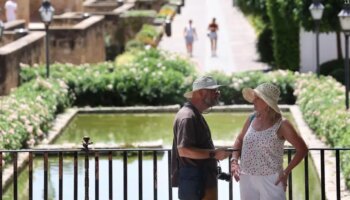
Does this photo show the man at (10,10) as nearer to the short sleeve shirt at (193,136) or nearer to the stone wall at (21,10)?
the stone wall at (21,10)

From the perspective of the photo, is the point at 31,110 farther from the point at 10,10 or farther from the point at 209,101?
the point at 10,10

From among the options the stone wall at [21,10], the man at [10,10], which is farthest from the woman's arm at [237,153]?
the stone wall at [21,10]

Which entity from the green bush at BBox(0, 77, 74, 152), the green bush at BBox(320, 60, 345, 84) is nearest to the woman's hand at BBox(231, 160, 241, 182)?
the green bush at BBox(0, 77, 74, 152)

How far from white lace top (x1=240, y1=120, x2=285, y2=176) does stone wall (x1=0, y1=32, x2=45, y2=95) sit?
1439cm

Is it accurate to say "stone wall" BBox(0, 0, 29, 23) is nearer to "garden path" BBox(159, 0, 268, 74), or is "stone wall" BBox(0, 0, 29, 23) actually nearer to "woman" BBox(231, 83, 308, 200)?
"garden path" BBox(159, 0, 268, 74)

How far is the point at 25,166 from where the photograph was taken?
1689cm

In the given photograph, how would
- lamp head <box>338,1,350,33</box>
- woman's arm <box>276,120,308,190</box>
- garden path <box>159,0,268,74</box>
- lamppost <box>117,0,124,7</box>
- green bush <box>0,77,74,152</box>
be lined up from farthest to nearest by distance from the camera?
1. lamppost <box>117,0,124,7</box>
2. garden path <box>159,0,268,74</box>
3. lamp head <box>338,1,350,33</box>
4. green bush <box>0,77,74,152</box>
5. woman's arm <box>276,120,308,190</box>

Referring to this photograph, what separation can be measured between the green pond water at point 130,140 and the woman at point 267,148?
193 inches

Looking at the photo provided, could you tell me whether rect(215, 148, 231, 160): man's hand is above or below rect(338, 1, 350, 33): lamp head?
below

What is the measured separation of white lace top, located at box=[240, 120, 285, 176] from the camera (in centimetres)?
917

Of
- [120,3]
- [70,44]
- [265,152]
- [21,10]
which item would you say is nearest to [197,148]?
[265,152]

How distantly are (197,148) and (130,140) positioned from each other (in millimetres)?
11304

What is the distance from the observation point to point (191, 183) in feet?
30.5

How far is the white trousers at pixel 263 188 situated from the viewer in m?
9.19
